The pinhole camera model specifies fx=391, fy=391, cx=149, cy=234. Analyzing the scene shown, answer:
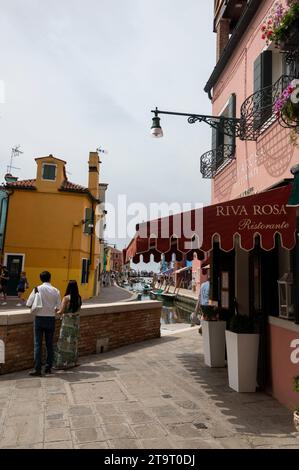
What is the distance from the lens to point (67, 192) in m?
24.2

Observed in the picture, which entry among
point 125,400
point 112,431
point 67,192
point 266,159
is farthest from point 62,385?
point 67,192

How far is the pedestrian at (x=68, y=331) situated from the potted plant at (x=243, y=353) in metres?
2.84

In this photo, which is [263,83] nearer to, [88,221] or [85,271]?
[88,221]

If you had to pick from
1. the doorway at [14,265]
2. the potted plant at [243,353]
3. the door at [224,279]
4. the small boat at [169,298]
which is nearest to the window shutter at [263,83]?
the door at [224,279]

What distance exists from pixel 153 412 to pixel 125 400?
2.05 ft

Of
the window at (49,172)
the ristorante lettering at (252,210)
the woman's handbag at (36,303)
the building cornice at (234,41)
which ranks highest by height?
the window at (49,172)

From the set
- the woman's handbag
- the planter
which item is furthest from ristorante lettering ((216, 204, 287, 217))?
the woman's handbag

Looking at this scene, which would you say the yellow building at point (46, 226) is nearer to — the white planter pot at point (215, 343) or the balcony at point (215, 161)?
the balcony at point (215, 161)

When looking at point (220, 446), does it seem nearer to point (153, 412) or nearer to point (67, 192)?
point (153, 412)

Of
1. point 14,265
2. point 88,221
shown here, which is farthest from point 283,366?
point 88,221

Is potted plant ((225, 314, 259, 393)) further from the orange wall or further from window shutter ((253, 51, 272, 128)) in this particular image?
window shutter ((253, 51, 272, 128))

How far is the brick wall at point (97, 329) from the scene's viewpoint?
6613 mm

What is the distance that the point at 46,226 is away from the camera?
2388 centimetres
